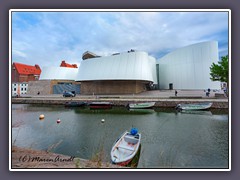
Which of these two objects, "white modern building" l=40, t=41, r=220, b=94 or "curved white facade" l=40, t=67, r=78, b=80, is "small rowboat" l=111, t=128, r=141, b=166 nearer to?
"white modern building" l=40, t=41, r=220, b=94

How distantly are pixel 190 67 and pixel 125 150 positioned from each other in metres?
32.0

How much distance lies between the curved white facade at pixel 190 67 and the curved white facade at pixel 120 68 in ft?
31.1

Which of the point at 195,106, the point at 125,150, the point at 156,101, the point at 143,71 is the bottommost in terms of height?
the point at 125,150

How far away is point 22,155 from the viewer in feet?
10.8

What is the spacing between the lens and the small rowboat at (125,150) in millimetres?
4402

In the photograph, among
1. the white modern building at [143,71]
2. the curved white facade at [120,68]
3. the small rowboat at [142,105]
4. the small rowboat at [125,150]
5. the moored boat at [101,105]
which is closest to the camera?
the small rowboat at [125,150]

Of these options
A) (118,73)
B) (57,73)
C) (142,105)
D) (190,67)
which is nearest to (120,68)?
(118,73)

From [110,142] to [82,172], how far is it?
425cm

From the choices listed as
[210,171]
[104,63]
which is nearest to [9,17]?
[210,171]

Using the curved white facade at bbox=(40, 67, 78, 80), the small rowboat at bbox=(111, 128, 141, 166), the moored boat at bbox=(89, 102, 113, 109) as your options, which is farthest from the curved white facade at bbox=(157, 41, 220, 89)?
the small rowboat at bbox=(111, 128, 141, 166)

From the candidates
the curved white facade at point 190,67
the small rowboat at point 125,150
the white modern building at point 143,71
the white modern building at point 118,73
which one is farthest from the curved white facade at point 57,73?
the small rowboat at point 125,150

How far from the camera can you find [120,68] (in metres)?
27.1

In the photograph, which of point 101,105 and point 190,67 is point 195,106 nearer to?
point 101,105

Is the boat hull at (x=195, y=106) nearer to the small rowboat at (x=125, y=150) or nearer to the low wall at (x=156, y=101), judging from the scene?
the low wall at (x=156, y=101)
